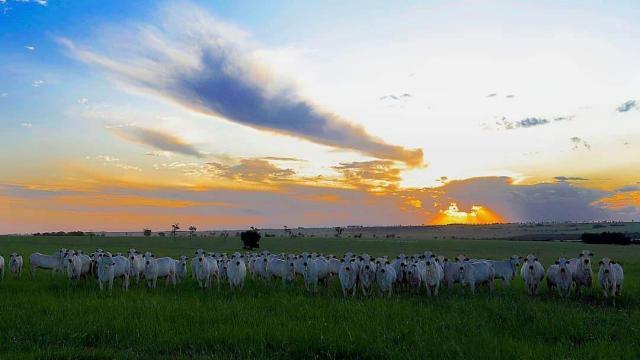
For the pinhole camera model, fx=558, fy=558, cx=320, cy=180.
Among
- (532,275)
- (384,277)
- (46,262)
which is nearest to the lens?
(384,277)

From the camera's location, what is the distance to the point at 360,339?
13141 millimetres

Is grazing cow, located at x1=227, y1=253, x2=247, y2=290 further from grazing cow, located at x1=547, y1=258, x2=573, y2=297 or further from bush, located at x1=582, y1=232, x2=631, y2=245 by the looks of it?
bush, located at x1=582, y1=232, x2=631, y2=245

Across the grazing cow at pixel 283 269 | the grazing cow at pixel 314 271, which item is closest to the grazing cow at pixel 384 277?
the grazing cow at pixel 314 271

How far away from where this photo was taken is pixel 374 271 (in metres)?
24.2

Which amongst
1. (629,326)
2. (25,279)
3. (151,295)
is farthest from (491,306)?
(25,279)

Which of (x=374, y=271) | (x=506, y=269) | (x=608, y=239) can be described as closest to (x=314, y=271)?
(x=374, y=271)

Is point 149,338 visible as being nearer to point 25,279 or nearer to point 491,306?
point 491,306

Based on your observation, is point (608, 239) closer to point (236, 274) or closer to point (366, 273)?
point (366, 273)

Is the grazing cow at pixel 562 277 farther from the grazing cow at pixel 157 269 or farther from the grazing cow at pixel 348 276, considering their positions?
the grazing cow at pixel 157 269

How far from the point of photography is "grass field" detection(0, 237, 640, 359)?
1241 cm

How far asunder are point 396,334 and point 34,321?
9787 mm

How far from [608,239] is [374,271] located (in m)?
71.2

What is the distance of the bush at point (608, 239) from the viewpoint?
7944 centimetres

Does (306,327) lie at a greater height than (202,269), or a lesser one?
lesser
